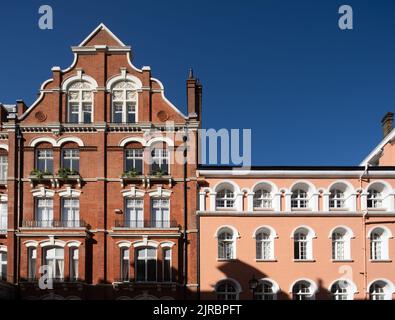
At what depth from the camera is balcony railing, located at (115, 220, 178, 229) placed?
4203 centimetres

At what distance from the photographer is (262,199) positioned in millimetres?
43406

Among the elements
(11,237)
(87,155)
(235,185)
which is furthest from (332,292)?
(11,237)

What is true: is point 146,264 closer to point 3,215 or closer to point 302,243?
point 3,215

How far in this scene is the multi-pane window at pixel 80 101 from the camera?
43.8 metres

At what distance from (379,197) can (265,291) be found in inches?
401

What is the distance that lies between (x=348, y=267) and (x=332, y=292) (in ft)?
6.34

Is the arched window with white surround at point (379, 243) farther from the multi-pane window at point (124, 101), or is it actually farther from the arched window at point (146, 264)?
the multi-pane window at point (124, 101)

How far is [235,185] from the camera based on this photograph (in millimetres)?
42875

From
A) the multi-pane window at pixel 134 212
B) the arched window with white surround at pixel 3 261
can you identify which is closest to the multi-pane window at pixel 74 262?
the multi-pane window at pixel 134 212

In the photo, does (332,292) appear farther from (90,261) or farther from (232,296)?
(90,261)

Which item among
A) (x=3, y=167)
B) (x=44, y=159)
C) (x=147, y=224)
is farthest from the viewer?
(x=3, y=167)

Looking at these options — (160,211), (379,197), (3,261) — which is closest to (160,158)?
(160,211)

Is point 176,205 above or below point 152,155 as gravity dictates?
below

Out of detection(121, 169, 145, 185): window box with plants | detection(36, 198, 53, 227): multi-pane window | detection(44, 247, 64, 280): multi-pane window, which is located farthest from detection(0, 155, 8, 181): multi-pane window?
detection(121, 169, 145, 185): window box with plants
